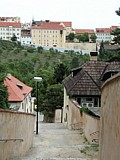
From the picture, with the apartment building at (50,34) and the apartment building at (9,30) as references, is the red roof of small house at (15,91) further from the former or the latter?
the apartment building at (9,30)

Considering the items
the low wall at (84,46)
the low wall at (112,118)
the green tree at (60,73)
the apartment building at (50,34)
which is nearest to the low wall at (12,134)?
the low wall at (112,118)

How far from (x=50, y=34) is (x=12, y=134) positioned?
171 m

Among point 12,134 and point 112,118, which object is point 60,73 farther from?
point 112,118

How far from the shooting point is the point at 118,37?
1462 inches

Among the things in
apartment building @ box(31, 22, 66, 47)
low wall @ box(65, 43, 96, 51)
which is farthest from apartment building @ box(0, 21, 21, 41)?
low wall @ box(65, 43, 96, 51)

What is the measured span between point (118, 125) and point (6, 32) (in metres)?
193

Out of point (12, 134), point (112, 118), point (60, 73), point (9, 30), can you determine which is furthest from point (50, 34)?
point (112, 118)

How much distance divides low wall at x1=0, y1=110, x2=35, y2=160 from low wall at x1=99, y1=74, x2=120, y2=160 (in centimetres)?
342

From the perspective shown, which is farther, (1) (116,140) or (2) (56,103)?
(2) (56,103)

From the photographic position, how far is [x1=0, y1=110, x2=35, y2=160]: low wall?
1262 cm

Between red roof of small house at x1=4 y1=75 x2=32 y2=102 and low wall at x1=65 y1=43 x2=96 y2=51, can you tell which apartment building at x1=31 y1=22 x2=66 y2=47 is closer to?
low wall at x1=65 y1=43 x2=96 y2=51

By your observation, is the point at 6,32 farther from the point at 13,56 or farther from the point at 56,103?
the point at 56,103

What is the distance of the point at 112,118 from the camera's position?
913 centimetres

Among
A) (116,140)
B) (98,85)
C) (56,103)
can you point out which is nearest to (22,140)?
(116,140)
